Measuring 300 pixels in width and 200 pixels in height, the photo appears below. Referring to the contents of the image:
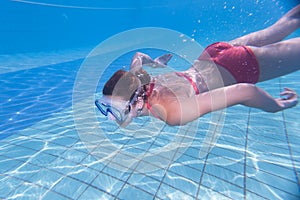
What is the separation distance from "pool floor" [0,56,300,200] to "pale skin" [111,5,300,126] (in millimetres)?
826

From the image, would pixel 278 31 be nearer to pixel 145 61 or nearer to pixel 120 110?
pixel 145 61

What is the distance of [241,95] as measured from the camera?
2180 mm

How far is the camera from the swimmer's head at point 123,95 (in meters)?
2.06

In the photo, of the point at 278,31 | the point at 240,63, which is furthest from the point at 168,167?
the point at 278,31

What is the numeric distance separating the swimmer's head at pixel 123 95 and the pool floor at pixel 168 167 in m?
0.94

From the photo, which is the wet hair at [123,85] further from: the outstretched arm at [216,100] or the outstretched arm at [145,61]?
the outstretched arm at [145,61]

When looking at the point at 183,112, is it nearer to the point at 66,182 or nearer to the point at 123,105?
the point at 123,105

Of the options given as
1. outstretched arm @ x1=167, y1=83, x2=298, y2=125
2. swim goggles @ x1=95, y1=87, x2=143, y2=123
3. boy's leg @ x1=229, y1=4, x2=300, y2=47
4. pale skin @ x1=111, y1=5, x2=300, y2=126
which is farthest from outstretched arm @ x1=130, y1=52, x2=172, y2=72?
boy's leg @ x1=229, y1=4, x2=300, y2=47

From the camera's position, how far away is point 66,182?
8.11 ft

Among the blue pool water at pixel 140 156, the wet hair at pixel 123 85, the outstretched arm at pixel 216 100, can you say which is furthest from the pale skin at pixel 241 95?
Result: the blue pool water at pixel 140 156

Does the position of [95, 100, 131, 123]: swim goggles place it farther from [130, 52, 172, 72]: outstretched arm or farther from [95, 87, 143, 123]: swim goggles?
[130, 52, 172, 72]: outstretched arm

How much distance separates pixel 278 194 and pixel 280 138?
1.29 m

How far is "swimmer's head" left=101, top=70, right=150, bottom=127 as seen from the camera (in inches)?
81.3

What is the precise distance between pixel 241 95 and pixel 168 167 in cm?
135
